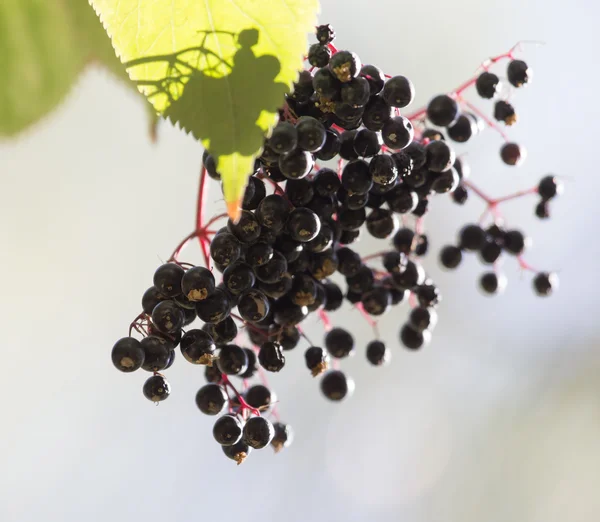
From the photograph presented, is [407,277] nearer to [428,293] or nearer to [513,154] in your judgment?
[428,293]

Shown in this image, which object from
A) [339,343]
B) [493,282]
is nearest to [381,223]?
[339,343]

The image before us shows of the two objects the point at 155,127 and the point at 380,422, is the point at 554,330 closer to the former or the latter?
the point at 380,422

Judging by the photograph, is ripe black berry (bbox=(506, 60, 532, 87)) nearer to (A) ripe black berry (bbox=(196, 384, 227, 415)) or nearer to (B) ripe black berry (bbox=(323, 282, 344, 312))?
(B) ripe black berry (bbox=(323, 282, 344, 312))

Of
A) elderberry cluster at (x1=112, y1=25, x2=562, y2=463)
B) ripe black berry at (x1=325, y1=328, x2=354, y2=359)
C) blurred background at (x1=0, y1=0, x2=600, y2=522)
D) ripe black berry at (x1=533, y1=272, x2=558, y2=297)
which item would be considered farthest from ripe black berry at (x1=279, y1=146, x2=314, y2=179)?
blurred background at (x1=0, y1=0, x2=600, y2=522)

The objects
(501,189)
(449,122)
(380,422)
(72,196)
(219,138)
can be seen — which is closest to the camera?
(219,138)

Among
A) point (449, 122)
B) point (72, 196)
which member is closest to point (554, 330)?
point (72, 196)

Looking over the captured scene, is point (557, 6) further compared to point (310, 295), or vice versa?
point (557, 6)

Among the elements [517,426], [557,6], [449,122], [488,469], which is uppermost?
[557,6]
